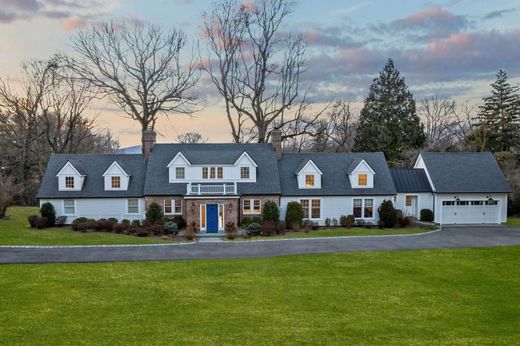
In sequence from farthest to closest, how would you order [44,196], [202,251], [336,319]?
1. [44,196]
2. [202,251]
3. [336,319]

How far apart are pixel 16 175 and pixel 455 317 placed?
5295 centimetres

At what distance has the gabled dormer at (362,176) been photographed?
37.8 metres

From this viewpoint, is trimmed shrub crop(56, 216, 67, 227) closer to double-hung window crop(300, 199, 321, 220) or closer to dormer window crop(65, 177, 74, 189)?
dormer window crop(65, 177, 74, 189)

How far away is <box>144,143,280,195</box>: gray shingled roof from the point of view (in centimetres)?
3622

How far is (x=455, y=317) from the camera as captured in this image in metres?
14.5

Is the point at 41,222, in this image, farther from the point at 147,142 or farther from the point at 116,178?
the point at 147,142

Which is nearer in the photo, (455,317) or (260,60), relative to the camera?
(455,317)

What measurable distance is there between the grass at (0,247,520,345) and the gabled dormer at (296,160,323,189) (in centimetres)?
1448

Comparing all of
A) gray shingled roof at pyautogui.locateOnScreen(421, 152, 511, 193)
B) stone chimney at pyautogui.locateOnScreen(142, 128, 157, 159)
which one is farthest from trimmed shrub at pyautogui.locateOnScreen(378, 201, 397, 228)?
stone chimney at pyautogui.locateOnScreen(142, 128, 157, 159)

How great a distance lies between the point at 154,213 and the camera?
34625 millimetres

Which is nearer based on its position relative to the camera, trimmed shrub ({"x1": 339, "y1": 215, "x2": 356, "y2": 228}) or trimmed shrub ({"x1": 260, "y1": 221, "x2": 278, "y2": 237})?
trimmed shrub ({"x1": 260, "y1": 221, "x2": 278, "y2": 237})

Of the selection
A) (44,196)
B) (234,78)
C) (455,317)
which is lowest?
(455,317)

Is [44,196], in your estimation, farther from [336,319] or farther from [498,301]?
[498,301]

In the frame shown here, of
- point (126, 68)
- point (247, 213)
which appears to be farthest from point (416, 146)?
point (126, 68)
